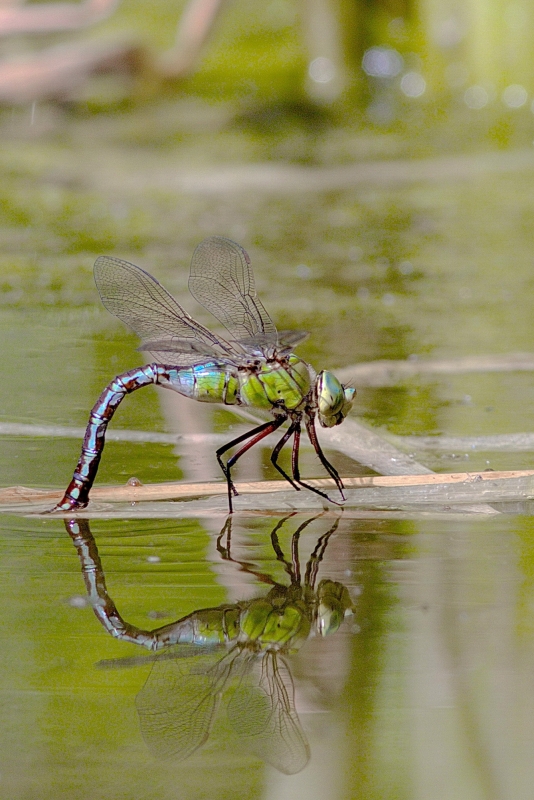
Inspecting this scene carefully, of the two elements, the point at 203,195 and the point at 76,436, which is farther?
the point at 203,195

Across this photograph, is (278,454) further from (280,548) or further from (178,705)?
(178,705)

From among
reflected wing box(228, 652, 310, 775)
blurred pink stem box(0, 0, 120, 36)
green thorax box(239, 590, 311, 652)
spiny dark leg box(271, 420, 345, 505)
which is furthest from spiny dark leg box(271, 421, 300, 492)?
blurred pink stem box(0, 0, 120, 36)

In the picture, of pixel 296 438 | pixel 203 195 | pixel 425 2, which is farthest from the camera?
pixel 425 2

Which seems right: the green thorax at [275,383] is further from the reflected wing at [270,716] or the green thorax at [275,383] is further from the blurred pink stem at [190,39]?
the blurred pink stem at [190,39]

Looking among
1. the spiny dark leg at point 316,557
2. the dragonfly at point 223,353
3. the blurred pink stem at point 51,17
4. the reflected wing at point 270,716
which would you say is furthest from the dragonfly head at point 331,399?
the blurred pink stem at point 51,17

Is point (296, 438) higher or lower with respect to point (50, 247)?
lower

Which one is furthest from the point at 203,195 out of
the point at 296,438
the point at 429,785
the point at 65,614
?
the point at 429,785

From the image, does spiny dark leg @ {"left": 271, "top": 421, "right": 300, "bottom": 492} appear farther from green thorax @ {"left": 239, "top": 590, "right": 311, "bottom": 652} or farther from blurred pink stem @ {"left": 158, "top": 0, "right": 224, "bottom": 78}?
blurred pink stem @ {"left": 158, "top": 0, "right": 224, "bottom": 78}

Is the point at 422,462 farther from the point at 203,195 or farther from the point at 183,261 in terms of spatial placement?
the point at 203,195

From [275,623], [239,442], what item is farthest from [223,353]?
[275,623]
